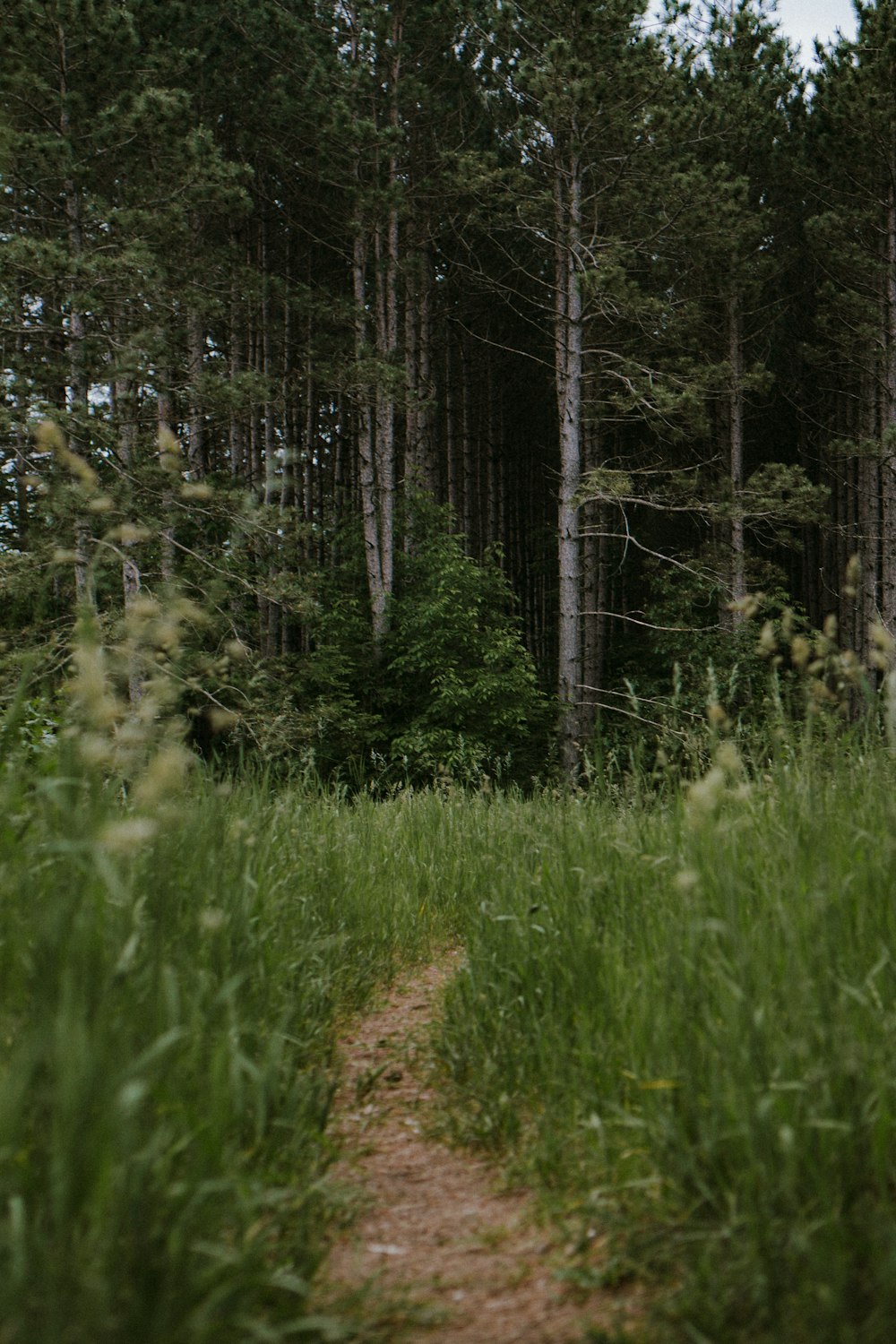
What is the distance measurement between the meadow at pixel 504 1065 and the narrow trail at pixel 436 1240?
0.08 m

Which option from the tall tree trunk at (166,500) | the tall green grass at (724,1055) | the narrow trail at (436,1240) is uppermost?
the tall tree trunk at (166,500)

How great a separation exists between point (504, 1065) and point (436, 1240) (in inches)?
27.0

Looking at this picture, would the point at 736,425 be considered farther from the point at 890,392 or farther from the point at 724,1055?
the point at 724,1055

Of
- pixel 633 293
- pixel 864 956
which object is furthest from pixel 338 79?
pixel 864 956

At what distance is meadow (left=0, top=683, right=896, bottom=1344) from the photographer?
123cm

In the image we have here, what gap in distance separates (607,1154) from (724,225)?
1651 cm

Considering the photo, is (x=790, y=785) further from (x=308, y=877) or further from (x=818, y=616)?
(x=818, y=616)

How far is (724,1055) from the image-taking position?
5.40 feet

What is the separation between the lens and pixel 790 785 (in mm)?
2619

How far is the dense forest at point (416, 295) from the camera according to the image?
11766 millimetres

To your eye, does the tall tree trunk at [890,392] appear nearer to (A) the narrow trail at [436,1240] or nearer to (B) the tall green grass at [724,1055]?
(B) the tall green grass at [724,1055]

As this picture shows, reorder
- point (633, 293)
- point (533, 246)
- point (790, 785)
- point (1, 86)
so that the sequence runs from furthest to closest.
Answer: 1. point (533, 246)
2. point (633, 293)
3. point (1, 86)
4. point (790, 785)

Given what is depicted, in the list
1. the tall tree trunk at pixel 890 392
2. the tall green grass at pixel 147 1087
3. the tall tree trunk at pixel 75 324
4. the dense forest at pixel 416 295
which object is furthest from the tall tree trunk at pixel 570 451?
the tall green grass at pixel 147 1087

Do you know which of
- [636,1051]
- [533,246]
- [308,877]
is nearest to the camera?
[636,1051]
